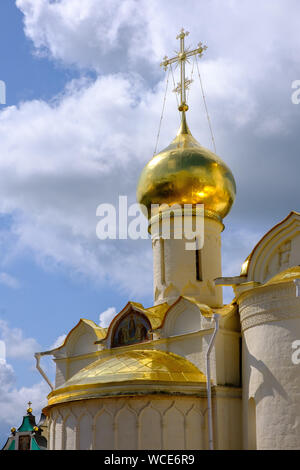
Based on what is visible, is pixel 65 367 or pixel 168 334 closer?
pixel 168 334

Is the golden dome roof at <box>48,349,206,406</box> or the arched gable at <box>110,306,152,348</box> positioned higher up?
the arched gable at <box>110,306,152,348</box>

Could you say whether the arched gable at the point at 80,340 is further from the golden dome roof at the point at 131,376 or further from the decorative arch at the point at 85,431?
the decorative arch at the point at 85,431

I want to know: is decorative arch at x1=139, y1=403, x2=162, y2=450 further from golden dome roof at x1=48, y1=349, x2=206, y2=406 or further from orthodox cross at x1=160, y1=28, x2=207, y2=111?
orthodox cross at x1=160, y1=28, x2=207, y2=111

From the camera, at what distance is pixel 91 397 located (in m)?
11.6

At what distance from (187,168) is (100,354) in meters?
4.68

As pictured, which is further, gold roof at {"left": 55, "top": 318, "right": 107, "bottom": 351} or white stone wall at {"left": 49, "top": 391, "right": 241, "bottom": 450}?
gold roof at {"left": 55, "top": 318, "right": 107, "bottom": 351}

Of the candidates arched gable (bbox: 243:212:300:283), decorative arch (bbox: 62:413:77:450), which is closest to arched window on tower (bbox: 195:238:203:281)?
arched gable (bbox: 243:212:300:283)

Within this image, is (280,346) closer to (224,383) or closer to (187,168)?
(224,383)

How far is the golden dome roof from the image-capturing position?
11.6 m

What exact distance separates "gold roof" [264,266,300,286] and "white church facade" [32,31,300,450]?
3 centimetres

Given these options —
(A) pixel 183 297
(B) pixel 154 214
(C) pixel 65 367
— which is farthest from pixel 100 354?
(B) pixel 154 214
